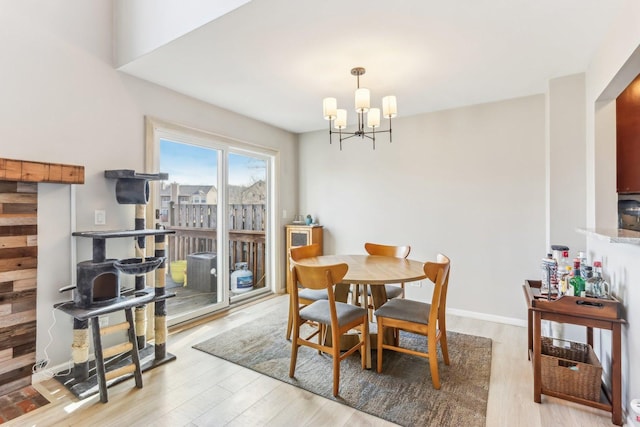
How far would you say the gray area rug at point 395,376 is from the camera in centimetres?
199

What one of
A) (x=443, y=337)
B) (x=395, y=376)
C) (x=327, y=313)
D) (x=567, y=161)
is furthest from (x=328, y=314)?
(x=567, y=161)

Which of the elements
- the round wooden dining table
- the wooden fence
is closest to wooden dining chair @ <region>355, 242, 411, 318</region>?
the round wooden dining table

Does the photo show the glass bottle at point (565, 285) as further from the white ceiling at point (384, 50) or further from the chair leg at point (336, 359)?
the white ceiling at point (384, 50)

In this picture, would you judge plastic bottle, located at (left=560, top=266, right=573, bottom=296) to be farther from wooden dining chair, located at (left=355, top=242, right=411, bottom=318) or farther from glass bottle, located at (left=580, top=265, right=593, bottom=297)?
wooden dining chair, located at (left=355, top=242, right=411, bottom=318)

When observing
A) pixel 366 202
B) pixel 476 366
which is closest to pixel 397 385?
pixel 476 366

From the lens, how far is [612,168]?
7.98ft

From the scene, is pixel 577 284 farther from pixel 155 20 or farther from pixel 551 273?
pixel 155 20

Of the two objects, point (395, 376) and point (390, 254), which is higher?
point (390, 254)

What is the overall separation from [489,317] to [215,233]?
335 centimetres

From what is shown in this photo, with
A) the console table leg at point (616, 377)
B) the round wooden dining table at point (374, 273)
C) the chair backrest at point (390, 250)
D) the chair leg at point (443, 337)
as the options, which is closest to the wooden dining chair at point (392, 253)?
the chair backrest at point (390, 250)

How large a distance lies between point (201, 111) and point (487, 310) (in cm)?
398

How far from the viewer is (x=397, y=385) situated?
2.27 meters

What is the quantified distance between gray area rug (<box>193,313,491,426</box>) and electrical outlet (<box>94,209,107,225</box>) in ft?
4.60

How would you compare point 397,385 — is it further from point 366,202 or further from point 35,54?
point 35,54
